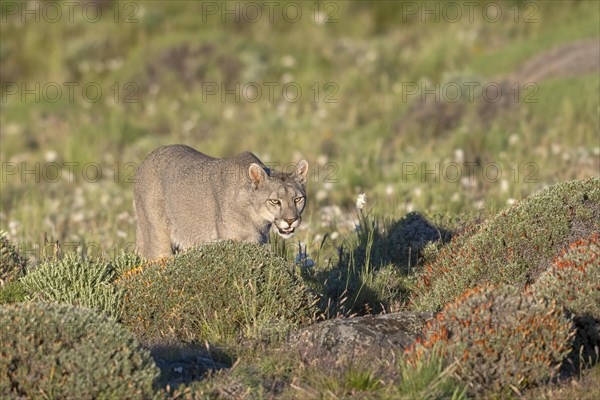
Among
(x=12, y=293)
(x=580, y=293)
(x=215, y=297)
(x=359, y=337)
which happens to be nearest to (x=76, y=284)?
Answer: (x=12, y=293)

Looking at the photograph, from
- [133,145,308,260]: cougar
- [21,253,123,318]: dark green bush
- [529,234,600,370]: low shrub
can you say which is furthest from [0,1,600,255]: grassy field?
[529,234,600,370]: low shrub

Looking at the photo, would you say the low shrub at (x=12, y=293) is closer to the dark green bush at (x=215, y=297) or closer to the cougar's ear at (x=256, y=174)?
the dark green bush at (x=215, y=297)

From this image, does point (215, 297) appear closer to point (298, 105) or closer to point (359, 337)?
point (359, 337)

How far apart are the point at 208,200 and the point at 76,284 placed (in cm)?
188

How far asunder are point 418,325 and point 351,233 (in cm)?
399

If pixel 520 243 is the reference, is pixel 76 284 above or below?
below

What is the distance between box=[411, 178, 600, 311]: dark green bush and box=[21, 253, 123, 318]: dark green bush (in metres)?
2.80

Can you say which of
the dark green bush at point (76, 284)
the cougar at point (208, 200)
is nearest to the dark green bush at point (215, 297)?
the dark green bush at point (76, 284)

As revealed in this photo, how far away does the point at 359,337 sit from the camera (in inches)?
294

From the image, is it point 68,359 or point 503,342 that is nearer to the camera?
point 68,359

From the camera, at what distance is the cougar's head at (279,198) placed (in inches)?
367

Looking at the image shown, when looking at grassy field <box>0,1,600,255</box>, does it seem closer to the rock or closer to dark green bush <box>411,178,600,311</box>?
dark green bush <box>411,178,600,311</box>

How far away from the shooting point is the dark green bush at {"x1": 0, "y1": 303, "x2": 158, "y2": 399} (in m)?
6.45

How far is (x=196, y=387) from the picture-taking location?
6793mm
